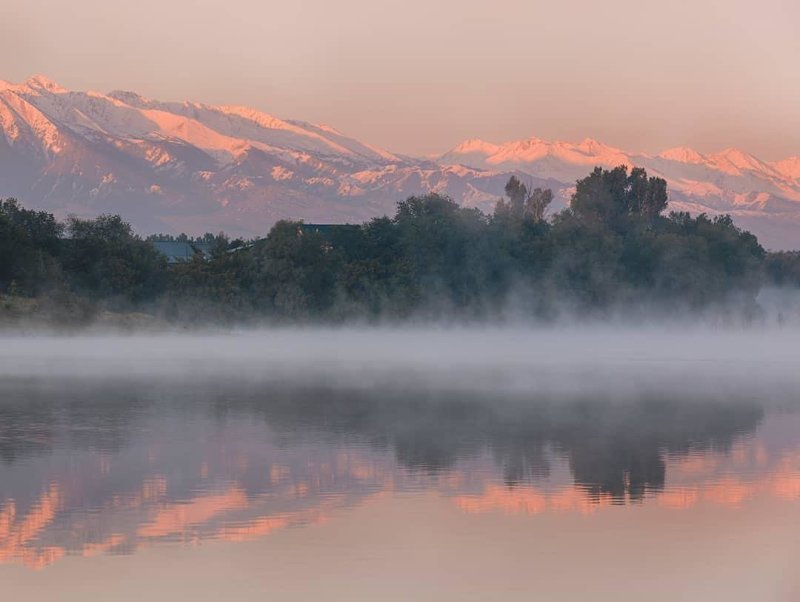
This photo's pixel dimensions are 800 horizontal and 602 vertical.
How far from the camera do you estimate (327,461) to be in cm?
3066

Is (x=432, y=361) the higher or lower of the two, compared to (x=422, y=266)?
lower

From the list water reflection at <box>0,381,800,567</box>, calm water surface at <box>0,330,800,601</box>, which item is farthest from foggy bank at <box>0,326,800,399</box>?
calm water surface at <box>0,330,800,601</box>

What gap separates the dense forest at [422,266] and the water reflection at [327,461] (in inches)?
2447

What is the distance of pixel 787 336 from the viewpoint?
131250mm

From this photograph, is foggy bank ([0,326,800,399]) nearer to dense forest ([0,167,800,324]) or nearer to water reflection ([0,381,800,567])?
dense forest ([0,167,800,324])

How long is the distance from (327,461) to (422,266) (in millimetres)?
96523

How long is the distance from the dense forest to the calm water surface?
6760 cm

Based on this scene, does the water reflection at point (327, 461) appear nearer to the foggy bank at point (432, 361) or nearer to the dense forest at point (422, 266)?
the foggy bank at point (432, 361)

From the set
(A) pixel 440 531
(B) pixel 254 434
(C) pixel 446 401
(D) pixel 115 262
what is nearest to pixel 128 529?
(A) pixel 440 531

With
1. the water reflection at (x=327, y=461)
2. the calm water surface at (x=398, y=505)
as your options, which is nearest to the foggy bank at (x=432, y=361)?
the water reflection at (x=327, y=461)

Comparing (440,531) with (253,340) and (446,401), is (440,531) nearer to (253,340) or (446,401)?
(446,401)

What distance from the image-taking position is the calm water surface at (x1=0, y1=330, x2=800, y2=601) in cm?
1928

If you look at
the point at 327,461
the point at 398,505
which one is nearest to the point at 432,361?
the point at 327,461

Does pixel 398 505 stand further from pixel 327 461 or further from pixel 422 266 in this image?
pixel 422 266
